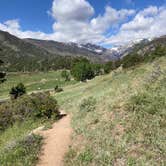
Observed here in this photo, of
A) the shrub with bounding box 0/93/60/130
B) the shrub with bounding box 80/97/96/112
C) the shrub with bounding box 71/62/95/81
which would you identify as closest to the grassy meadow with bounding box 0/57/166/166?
the shrub with bounding box 80/97/96/112

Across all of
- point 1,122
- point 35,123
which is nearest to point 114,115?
point 35,123

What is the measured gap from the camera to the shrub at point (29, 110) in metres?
22.4

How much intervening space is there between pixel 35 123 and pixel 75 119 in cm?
364

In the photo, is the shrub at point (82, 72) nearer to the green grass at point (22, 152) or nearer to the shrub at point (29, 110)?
the shrub at point (29, 110)

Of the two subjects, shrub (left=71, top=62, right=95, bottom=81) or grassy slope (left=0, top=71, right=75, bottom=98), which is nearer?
shrub (left=71, top=62, right=95, bottom=81)

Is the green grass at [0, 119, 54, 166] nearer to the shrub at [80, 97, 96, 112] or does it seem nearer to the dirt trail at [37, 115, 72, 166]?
the dirt trail at [37, 115, 72, 166]

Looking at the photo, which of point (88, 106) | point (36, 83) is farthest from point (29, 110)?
point (36, 83)

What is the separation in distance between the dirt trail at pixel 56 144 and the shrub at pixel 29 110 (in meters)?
2.44

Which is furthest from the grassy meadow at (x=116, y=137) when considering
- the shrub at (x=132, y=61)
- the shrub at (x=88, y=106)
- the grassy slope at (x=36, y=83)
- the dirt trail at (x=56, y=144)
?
the grassy slope at (x=36, y=83)

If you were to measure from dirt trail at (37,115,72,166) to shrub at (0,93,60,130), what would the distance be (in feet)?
8.01

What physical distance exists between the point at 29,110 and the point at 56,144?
9.93m

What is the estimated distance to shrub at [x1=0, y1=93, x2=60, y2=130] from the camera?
22422 mm

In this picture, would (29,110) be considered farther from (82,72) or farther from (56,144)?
(82,72)

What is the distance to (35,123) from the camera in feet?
70.6
